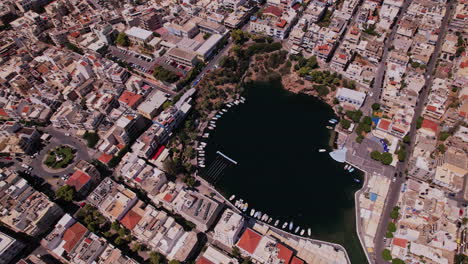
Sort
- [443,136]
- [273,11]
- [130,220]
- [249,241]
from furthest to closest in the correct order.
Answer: [273,11]
[443,136]
[130,220]
[249,241]

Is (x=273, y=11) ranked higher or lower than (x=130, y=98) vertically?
higher

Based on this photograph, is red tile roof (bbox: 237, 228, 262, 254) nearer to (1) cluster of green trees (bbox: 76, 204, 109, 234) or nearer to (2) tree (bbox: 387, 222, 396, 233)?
(2) tree (bbox: 387, 222, 396, 233)

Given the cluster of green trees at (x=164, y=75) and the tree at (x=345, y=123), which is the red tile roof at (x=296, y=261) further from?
the cluster of green trees at (x=164, y=75)

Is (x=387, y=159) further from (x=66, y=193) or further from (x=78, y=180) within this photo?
(x=66, y=193)

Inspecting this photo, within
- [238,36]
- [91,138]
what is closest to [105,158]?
[91,138]

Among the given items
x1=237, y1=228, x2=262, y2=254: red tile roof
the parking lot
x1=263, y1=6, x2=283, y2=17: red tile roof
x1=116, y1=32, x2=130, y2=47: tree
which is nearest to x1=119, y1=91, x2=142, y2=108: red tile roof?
the parking lot

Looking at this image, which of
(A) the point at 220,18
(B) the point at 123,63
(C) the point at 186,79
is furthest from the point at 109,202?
(A) the point at 220,18

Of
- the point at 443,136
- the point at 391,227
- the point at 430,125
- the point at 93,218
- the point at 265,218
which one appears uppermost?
the point at 430,125
